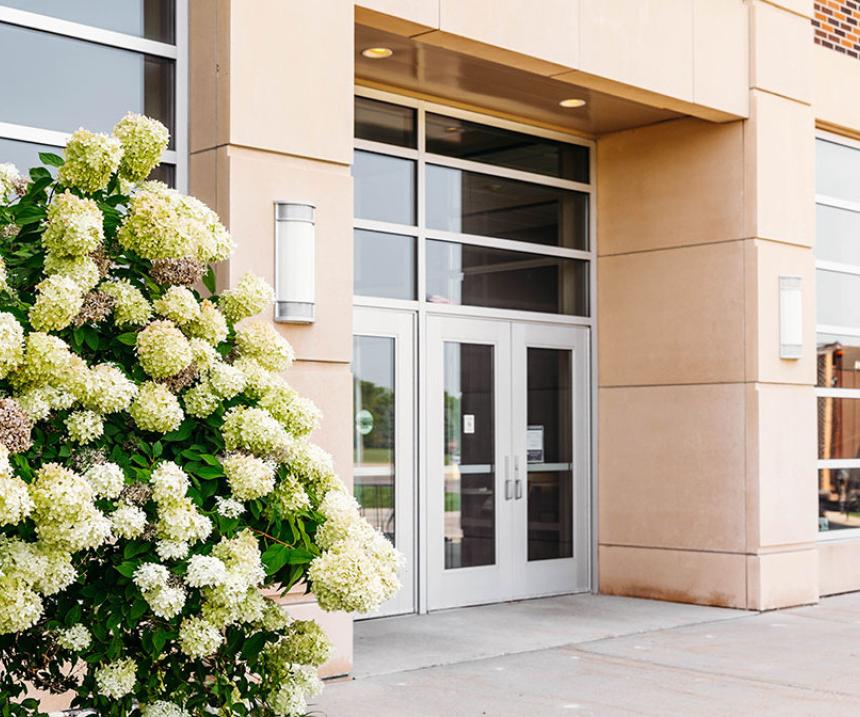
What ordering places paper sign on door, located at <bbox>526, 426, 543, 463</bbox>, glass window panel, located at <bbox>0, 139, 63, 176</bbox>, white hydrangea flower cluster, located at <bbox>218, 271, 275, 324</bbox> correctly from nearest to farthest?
white hydrangea flower cluster, located at <bbox>218, 271, 275, 324</bbox> < glass window panel, located at <bbox>0, 139, 63, 176</bbox> < paper sign on door, located at <bbox>526, 426, 543, 463</bbox>

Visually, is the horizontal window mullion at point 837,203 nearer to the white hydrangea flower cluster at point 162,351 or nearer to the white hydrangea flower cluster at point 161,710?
the white hydrangea flower cluster at point 162,351

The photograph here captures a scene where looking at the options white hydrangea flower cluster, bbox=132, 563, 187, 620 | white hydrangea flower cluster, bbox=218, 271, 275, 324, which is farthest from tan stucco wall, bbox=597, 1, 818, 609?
white hydrangea flower cluster, bbox=132, 563, 187, 620

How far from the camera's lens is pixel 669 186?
11.0 metres

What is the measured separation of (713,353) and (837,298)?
211 centimetres

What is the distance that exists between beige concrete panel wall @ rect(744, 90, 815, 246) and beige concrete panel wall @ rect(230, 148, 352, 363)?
4.21m

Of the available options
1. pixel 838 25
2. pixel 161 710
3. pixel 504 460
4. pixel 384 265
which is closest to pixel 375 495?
pixel 504 460

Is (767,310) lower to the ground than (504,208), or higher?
lower

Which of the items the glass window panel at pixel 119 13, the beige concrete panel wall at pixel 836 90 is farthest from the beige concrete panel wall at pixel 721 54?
the glass window panel at pixel 119 13

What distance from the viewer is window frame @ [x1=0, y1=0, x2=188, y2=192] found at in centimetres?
674

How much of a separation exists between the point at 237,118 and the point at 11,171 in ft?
8.85

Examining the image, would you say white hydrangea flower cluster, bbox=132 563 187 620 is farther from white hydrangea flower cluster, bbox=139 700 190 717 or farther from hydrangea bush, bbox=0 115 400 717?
white hydrangea flower cluster, bbox=139 700 190 717

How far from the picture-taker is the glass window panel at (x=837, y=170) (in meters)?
11.9

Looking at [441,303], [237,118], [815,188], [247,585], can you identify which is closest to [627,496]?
[441,303]

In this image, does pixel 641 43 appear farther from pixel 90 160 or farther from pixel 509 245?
pixel 90 160
